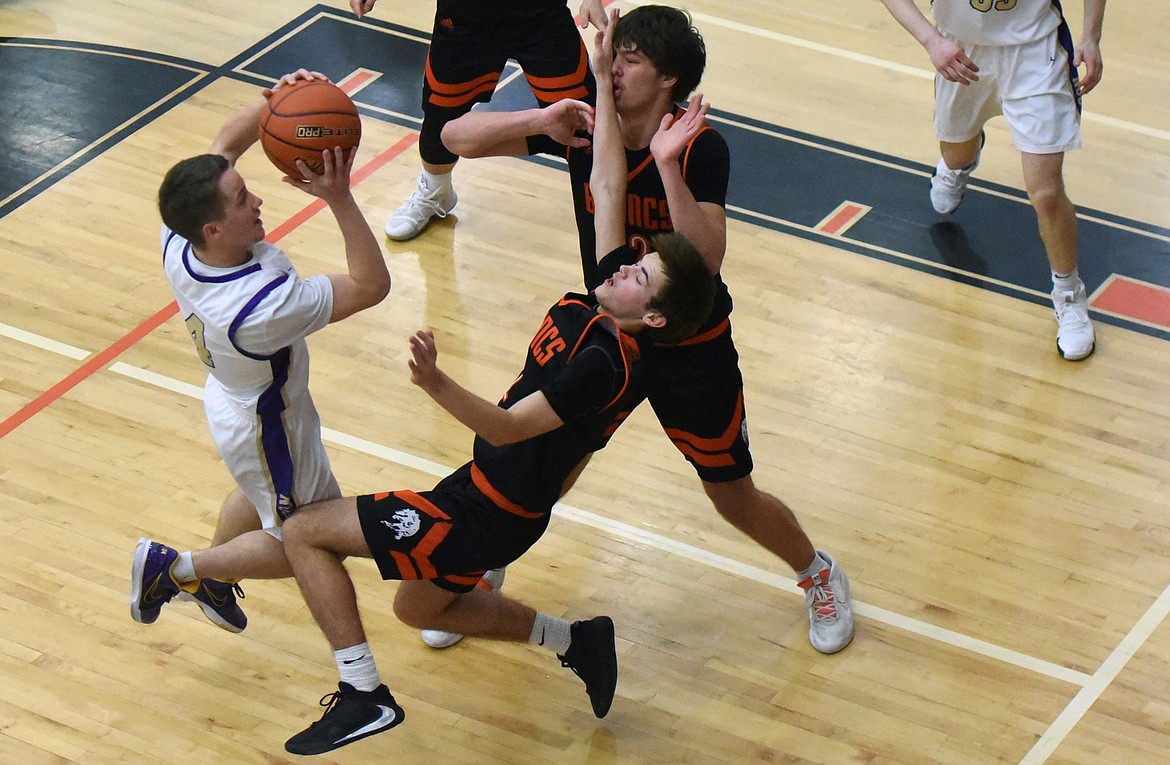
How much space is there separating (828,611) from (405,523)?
1.50m

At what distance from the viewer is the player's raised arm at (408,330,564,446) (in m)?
3.67

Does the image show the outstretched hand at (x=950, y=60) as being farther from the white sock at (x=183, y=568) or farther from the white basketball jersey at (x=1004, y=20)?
the white sock at (x=183, y=568)

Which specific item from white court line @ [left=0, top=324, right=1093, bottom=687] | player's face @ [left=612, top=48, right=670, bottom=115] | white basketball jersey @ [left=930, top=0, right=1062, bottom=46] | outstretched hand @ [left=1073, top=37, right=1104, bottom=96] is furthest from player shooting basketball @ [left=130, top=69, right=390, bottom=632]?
outstretched hand @ [left=1073, top=37, right=1104, bottom=96]

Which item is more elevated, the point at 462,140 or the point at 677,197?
the point at 677,197

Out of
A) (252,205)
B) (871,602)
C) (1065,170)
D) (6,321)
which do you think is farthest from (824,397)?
(6,321)

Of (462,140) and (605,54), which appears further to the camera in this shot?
(462,140)

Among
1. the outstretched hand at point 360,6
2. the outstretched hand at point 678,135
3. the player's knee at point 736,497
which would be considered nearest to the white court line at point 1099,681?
the player's knee at point 736,497

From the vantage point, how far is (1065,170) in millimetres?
7531

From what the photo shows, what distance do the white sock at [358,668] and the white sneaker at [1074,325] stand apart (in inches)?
132

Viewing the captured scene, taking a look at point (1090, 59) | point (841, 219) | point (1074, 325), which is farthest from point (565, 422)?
point (841, 219)

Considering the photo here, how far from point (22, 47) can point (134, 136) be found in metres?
1.35

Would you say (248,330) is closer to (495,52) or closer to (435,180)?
(495,52)

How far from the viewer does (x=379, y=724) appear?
4.17 m

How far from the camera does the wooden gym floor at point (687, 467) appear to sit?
15.6ft
